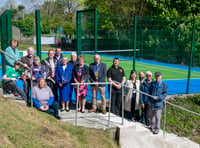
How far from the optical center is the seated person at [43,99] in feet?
20.0

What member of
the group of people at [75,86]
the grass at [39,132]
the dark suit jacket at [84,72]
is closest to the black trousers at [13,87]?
the group of people at [75,86]

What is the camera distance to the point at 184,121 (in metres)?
8.34

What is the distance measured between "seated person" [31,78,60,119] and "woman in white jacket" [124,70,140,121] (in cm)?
198

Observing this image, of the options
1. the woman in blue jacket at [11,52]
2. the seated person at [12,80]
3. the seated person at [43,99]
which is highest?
the woman in blue jacket at [11,52]

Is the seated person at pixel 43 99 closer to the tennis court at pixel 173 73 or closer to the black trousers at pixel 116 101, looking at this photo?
the black trousers at pixel 116 101

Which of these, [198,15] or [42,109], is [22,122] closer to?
[42,109]

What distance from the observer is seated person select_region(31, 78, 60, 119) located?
611 centimetres

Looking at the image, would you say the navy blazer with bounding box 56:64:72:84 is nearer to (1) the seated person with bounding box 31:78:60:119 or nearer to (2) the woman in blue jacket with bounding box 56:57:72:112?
(2) the woman in blue jacket with bounding box 56:57:72:112

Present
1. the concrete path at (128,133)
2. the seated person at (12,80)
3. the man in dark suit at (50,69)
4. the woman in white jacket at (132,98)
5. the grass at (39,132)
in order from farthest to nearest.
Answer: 1. the woman in white jacket at (132,98)
2. the man in dark suit at (50,69)
3. the seated person at (12,80)
4. the concrete path at (128,133)
5. the grass at (39,132)

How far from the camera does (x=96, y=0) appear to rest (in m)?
34.2

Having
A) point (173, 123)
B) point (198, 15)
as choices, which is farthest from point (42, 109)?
point (198, 15)

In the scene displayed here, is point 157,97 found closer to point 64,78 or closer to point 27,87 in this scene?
point 64,78

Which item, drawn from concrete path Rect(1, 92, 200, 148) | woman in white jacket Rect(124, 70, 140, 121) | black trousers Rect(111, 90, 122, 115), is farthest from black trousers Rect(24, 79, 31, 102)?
woman in white jacket Rect(124, 70, 140, 121)

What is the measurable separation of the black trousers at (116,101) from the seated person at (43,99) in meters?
1.64
